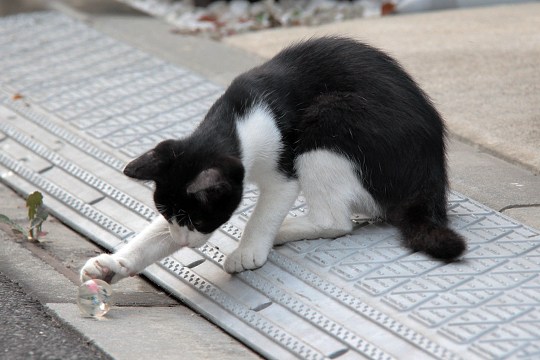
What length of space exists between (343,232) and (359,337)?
2.07ft

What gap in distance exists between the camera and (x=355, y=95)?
3.53 m

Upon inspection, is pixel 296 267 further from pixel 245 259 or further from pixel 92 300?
pixel 92 300

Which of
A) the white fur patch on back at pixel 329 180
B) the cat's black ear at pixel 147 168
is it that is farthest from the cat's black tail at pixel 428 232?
the cat's black ear at pixel 147 168

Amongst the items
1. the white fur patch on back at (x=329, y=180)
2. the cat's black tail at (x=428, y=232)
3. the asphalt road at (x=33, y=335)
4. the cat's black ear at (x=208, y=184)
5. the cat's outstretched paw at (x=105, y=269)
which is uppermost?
the cat's black ear at (x=208, y=184)

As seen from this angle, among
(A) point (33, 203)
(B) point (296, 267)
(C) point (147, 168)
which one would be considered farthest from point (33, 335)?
(A) point (33, 203)

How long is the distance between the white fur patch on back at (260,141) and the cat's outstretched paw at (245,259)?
0.87ft

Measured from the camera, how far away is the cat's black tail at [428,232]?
3266mm

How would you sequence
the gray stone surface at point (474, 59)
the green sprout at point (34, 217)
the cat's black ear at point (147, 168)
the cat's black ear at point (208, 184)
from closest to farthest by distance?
the cat's black ear at point (208, 184) → the cat's black ear at point (147, 168) → the green sprout at point (34, 217) → the gray stone surface at point (474, 59)

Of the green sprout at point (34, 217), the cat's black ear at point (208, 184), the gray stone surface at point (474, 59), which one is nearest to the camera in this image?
the cat's black ear at point (208, 184)

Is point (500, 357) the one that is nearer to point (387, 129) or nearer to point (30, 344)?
point (387, 129)

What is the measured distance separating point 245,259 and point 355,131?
597mm

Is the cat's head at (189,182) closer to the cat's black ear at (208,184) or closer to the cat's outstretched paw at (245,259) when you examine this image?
the cat's black ear at (208,184)

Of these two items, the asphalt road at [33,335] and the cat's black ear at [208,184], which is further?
the cat's black ear at [208,184]

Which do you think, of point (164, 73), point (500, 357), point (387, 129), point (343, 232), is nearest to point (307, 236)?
point (343, 232)
